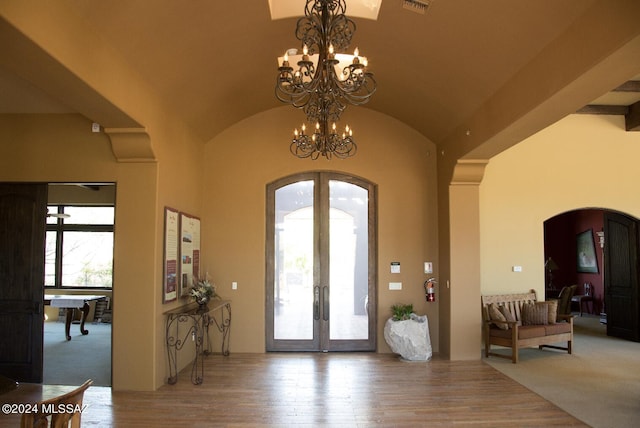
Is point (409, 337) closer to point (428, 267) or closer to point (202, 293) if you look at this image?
point (428, 267)

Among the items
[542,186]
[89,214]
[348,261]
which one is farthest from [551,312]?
[89,214]

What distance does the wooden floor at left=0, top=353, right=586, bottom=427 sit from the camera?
4645mm

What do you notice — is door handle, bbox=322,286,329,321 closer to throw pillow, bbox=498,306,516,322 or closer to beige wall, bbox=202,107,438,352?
beige wall, bbox=202,107,438,352

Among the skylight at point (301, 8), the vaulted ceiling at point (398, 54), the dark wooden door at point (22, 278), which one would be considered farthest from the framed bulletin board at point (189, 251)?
the skylight at point (301, 8)

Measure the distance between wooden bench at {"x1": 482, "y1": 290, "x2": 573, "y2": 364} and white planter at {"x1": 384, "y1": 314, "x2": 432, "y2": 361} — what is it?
1.01 metres

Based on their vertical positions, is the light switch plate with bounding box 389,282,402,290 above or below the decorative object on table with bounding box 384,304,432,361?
above

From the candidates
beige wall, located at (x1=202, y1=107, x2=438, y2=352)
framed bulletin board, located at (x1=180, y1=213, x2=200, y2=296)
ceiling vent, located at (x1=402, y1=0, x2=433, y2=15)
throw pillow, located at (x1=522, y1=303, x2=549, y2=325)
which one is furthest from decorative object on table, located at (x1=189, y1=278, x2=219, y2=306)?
throw pillow, located at (x1=522, y1=303, x2=549, y2=325)

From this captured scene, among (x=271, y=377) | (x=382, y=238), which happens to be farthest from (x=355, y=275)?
(x=271, y=377)

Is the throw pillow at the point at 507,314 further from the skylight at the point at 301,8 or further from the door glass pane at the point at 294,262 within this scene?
the skylight at the point at 301,8

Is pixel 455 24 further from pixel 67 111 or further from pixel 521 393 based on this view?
pixel 67 111

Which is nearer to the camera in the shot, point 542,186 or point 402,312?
point 402,312

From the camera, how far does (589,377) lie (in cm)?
623

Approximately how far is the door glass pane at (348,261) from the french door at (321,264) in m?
0.02

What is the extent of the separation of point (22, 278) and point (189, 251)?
2.09 metres
